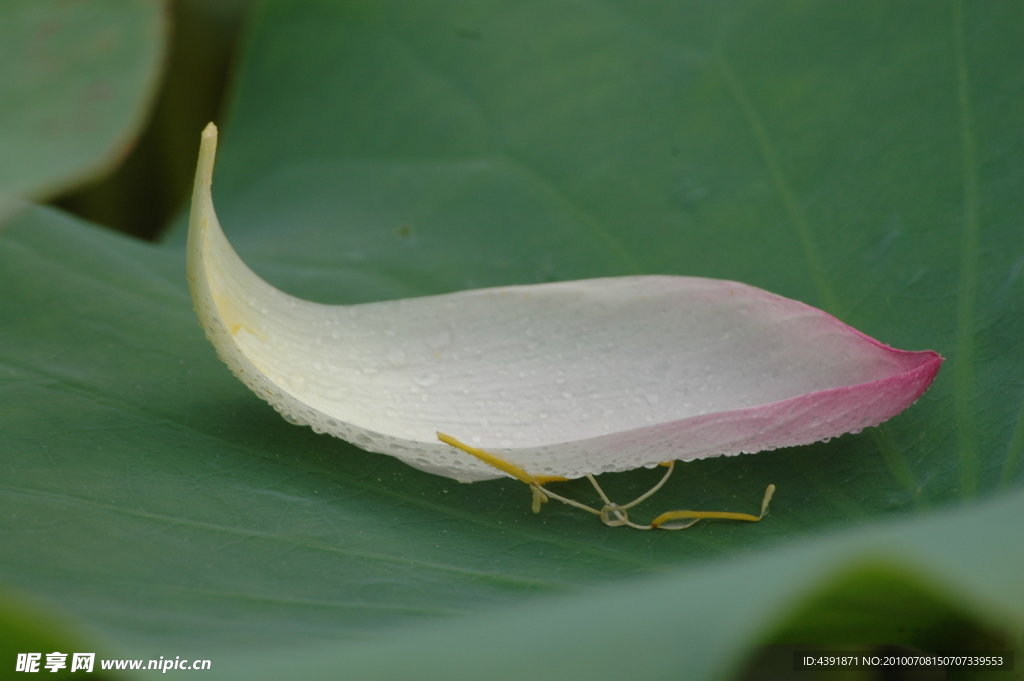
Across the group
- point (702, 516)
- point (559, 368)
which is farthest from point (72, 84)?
point (702, 516)

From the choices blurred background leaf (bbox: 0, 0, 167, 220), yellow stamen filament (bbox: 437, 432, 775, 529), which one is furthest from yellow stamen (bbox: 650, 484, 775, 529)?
blurred background leaf (bbox: 0, 0, 167, 220)

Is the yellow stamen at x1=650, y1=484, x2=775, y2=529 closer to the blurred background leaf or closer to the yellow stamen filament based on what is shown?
the yellow stamen filament

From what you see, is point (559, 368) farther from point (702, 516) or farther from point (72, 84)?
point (72, 84)

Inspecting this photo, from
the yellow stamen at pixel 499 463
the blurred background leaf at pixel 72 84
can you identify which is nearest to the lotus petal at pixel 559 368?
the yellow stamen at pixel 499 463

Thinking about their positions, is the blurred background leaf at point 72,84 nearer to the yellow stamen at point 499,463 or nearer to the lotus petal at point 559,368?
the lotus petal at point 559,368

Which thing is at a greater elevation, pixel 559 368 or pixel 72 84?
pixel 72 84

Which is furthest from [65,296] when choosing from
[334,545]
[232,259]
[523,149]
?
[523,149]

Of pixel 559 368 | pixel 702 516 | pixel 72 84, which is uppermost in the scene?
pixel 72 84
